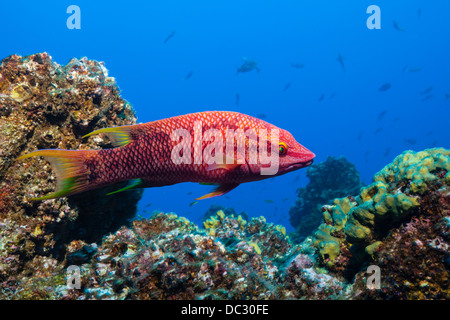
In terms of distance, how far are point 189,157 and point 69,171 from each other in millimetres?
1267

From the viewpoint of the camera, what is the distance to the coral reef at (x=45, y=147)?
3.12 meters

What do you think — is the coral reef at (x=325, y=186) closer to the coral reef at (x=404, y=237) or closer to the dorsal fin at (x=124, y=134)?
the coral reef at (x=404, y=237)

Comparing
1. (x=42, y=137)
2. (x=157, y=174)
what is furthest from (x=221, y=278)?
(x=42, y=137)

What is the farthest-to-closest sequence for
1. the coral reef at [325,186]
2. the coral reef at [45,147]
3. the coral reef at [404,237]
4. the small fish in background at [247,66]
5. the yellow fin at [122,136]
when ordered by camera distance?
the small fish in background at [247,66] < the coral reef at [325,186] < the coral reef at [45,147] < the yellow fin at [122,136] < the coral reef at [404,237]

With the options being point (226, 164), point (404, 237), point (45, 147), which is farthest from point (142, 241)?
point (404, 237)

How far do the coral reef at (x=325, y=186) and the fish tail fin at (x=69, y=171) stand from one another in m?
13.5

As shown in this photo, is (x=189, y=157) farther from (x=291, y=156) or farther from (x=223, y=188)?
(x=291, y=156)

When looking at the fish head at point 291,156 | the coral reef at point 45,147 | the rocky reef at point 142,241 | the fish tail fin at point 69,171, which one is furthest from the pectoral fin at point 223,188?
the coral reef at point 45,147

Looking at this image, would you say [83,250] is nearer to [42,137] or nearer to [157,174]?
[42,137]

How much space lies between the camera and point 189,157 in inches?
100

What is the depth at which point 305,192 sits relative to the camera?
55.0 feet

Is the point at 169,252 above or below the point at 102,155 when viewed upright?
below

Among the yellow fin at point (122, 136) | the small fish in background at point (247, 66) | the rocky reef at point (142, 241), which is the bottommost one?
the rocky reef at point (142, 241)
